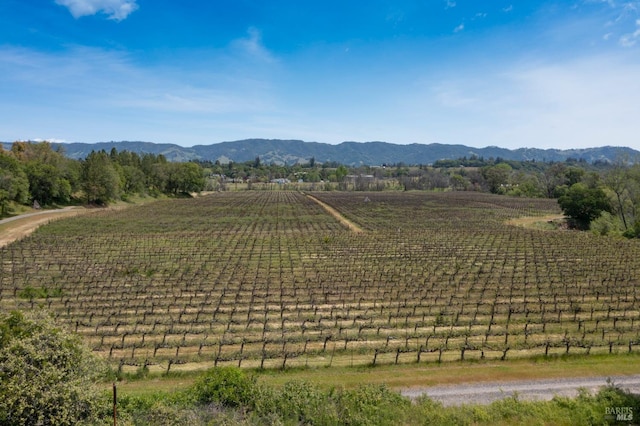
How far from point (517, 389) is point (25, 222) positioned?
249 ft

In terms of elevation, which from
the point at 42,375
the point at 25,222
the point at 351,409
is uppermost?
the point at 42,375

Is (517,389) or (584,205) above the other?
(584,205)

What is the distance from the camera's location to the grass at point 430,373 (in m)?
17.9

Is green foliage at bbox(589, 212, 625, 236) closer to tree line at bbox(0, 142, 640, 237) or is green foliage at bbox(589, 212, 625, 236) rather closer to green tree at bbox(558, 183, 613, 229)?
tree line at bbox(0, 142, 640, 237)

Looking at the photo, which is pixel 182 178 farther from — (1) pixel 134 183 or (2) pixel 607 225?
(2) pixel 607 225

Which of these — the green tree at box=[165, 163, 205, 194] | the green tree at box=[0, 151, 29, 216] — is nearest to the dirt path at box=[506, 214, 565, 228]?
the green tree at box=[0, 151, 29, 216]

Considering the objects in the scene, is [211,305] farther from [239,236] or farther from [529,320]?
[239,236]

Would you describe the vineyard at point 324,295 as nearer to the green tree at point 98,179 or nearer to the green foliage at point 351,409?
the green foliage at point 351,409

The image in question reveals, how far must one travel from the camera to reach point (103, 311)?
26.4m

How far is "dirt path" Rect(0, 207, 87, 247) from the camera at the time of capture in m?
54.9

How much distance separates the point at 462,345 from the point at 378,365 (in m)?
5.54

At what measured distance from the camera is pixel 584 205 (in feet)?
251

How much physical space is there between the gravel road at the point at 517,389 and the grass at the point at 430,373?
1.36 feet

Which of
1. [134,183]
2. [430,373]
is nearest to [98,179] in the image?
[134,183]
